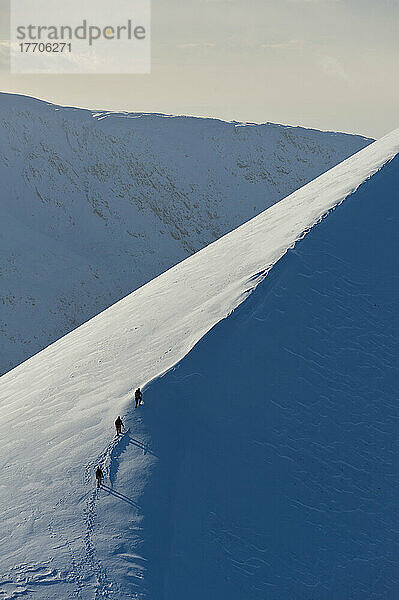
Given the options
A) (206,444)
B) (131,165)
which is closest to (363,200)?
(206,444)

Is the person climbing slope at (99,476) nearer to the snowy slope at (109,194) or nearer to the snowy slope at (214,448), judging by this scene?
the snowy slope at (214,448)

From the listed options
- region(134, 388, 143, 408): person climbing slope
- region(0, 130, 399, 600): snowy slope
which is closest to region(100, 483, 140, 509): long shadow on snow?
region(0, 130, 399, 600): snowy slope

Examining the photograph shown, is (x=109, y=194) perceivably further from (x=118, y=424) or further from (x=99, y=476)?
(x=99, y=476)

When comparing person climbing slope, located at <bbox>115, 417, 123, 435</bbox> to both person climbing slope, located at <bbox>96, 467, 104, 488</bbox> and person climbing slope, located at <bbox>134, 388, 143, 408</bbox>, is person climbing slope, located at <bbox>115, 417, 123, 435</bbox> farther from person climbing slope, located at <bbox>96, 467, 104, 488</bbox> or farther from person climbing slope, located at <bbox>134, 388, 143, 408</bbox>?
person climbing slope, located at <bbox>96, 467, 104, 488</bbox>

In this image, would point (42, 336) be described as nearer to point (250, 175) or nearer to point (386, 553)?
point (386, 553)

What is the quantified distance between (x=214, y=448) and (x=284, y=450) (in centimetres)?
166

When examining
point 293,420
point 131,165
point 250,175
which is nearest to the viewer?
point 293,420

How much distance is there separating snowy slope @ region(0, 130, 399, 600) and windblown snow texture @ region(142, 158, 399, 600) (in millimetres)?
35

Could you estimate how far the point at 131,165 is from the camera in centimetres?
8469

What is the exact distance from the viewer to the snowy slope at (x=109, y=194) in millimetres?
57281

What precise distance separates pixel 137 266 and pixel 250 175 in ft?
104

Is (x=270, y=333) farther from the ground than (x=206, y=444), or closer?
farther from the ground

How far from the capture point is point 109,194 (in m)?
78.0

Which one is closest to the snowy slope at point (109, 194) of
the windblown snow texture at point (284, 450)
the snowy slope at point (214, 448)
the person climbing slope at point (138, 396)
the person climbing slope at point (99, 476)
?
the snowy slope at point (214, 448)
